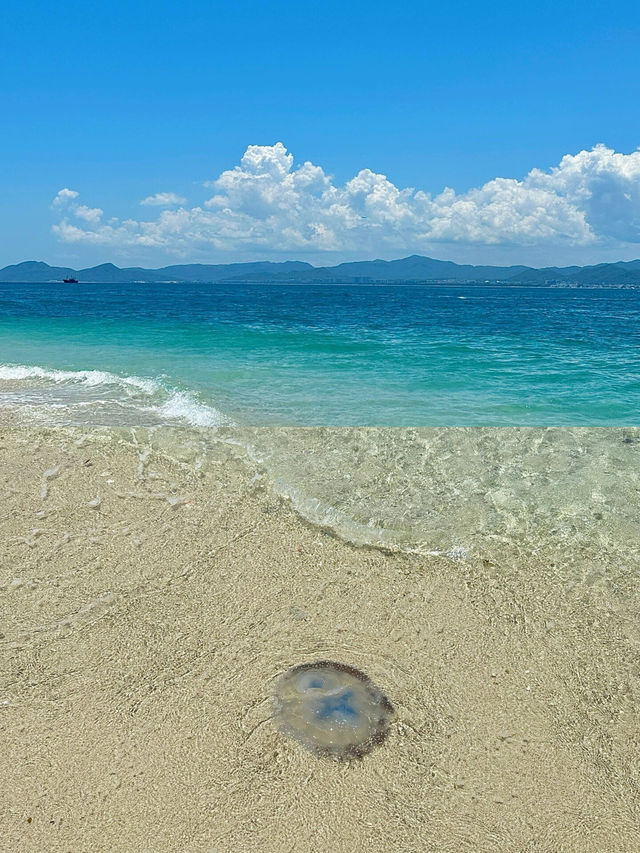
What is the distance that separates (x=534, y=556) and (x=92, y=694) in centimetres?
388

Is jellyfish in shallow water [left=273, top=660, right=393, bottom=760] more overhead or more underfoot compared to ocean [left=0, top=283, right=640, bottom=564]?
more underfoot

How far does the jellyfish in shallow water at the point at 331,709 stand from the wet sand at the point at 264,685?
0.29 ft

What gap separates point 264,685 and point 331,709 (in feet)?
1.68

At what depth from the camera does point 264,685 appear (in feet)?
13.9

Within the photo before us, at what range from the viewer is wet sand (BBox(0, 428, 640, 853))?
334 centimetres

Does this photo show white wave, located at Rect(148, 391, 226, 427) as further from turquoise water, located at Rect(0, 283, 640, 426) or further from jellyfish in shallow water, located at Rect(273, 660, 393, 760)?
jellyfish in shallow water, located at Rect(273, 660, 393, 760)

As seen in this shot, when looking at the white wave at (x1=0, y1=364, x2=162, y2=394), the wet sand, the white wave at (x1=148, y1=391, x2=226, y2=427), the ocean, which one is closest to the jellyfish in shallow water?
the wet sand

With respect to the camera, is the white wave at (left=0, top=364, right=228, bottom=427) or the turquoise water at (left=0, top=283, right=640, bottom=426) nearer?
the white wave at (left=0, top=364, right=228, bottom=427)

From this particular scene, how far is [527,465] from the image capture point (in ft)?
23.0

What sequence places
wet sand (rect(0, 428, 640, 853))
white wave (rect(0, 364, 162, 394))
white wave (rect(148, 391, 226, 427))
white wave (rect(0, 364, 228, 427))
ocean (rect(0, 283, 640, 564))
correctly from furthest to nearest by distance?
white wave (rect(0, 364, 162, 394)) → white wave (rect(0, 364, 228, 427)) → white wave (rect(148, 391, 226, 427)) → ocean (rect(0, 283, 640, 564)) → wet sand (rect(0, 428, 640, 853))

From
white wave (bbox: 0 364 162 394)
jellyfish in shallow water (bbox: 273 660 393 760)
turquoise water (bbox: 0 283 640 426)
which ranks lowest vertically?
jellyfish in shallow water (bbox: 273 660 393 760)

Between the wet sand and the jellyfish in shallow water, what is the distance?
9cm

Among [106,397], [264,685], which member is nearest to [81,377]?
[106,397]

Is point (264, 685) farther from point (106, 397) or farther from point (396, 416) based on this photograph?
point (106, 397)
